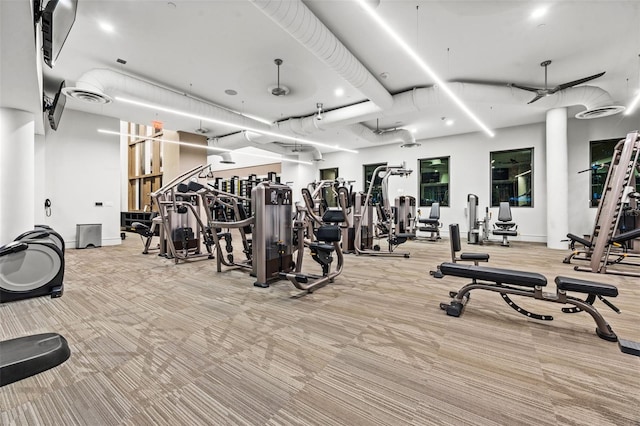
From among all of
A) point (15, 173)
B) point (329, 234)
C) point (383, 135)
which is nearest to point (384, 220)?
point (329, 234)

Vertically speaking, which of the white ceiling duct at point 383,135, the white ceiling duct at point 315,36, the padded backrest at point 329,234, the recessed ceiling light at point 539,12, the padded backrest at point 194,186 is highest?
the recessed ceiling light at point 539,12

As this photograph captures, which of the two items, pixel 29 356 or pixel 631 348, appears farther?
pixel 631 348

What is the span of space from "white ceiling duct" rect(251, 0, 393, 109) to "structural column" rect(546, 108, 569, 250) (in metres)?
5.15

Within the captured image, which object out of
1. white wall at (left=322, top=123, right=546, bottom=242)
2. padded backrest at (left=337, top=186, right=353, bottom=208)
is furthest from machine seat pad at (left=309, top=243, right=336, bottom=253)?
white wall at (left=322, top=123, right=546, bottom=242)

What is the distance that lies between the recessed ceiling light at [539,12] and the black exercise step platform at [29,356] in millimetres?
5847

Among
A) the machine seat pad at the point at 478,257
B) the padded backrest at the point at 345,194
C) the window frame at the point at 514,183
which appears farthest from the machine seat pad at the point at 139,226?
the window frame at the point at 514,183

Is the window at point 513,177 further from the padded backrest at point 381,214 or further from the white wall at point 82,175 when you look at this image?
the white wall at point 82,175

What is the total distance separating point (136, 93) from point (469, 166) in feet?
33.1

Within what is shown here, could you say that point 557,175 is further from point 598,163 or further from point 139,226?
point 139,226

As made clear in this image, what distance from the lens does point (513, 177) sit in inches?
364

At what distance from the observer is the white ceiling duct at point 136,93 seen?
4.91 meters

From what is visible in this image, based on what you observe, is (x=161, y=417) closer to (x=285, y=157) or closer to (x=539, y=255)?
(x=539, y=255)

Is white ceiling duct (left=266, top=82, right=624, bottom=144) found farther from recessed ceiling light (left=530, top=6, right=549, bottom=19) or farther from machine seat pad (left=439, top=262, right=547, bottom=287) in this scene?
machine seat pad (left=439, top=262, right=547, bottom=287)

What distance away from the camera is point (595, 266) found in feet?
14.9
